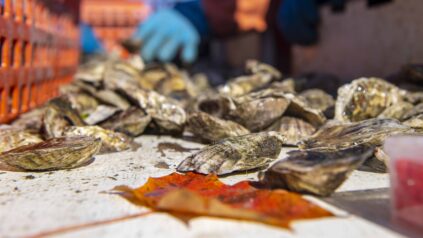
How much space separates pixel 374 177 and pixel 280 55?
3874 millimetres

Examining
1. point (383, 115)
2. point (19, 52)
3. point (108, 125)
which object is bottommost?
point (108, 125)

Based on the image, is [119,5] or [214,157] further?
[119,5]

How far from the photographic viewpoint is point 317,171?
130 centimetres

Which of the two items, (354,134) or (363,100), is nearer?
(354,134)

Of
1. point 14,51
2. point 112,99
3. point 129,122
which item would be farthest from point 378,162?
point 14,51

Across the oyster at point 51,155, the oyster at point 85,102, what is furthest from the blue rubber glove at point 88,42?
the oyster at point 51,155

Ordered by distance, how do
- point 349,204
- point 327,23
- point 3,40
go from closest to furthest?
1. point 349,204
2. point 3,40
3. point 327,23

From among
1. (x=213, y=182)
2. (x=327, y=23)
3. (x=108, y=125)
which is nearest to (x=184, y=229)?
(x=213, y=182)

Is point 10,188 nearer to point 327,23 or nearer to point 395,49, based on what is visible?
point 395,49

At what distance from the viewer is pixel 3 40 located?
86.0 inches

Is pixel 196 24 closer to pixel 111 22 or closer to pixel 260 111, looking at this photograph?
pixel 111 22

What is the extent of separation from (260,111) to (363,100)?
2.20ft

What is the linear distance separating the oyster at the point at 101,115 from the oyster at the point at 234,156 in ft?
3.23

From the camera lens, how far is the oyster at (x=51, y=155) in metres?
1.67
